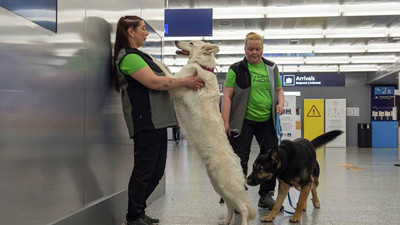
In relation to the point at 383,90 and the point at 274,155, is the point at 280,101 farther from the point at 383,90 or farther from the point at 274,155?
the point at 383,90

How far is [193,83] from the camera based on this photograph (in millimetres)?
2748

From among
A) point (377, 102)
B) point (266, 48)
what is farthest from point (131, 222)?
point (377, 102)

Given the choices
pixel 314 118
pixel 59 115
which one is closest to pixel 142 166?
pixel 59 115

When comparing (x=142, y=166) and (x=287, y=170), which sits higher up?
(x=142, y=166)

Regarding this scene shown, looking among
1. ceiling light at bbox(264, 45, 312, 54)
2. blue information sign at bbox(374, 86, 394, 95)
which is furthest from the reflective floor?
blue information sign at bbox(374, 86, 394, 95)

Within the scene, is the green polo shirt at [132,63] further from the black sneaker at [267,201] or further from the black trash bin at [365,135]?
the black trash bin at [365,135]

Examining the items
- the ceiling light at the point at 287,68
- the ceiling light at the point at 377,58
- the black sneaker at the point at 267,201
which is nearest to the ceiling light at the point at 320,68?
the ceiling light at the point at 287,68

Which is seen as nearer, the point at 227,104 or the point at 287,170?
the point at 287,170

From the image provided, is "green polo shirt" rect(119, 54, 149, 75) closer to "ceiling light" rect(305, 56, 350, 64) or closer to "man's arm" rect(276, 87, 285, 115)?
"man's arm" rect(276, 87, 285, 115)

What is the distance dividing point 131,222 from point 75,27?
149 cm

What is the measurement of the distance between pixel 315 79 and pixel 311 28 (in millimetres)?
4625

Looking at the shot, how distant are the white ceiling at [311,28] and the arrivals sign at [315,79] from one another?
3.37 ft

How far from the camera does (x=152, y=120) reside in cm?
264

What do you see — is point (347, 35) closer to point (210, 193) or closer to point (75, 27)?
point (210, 193)
